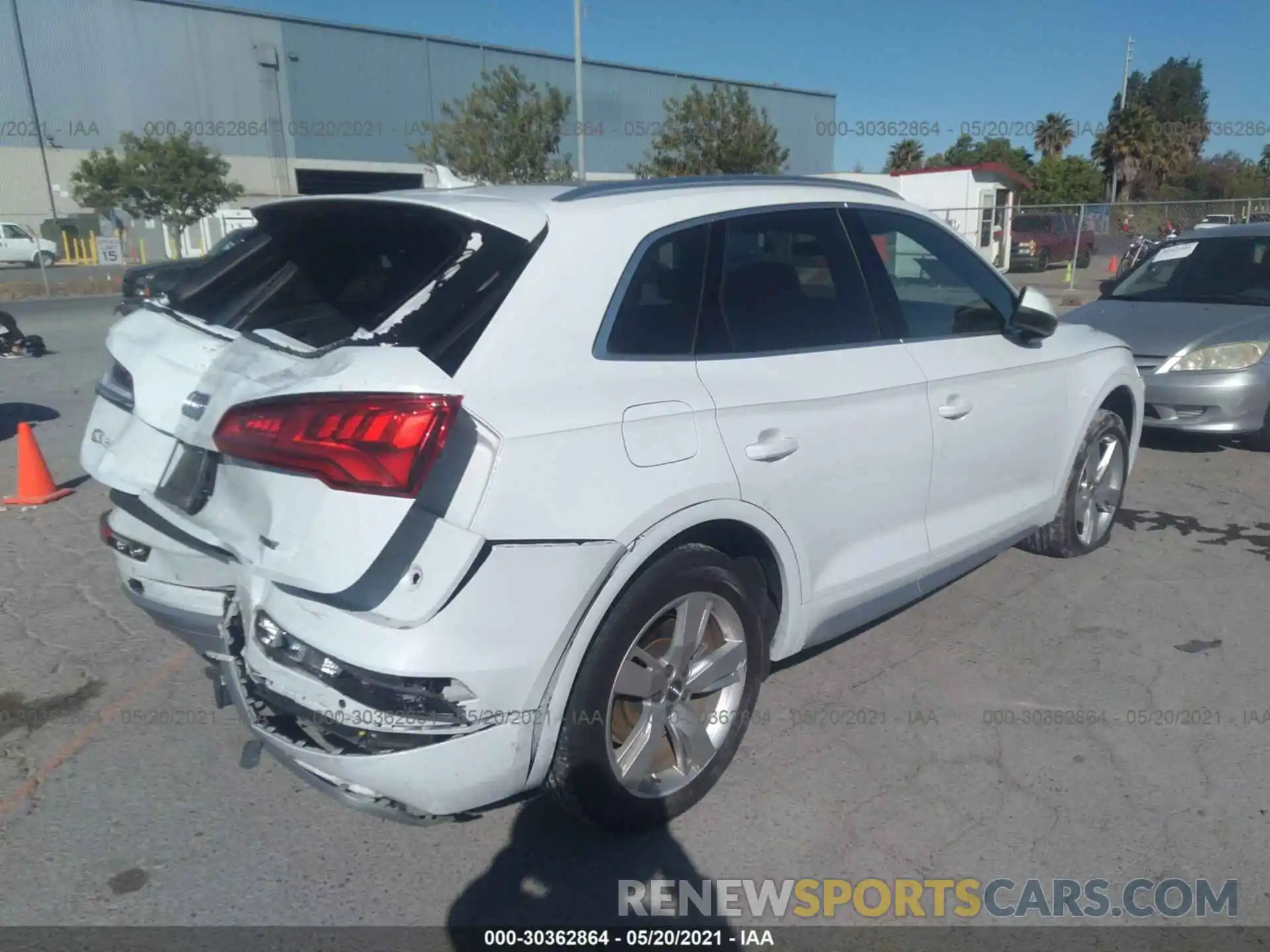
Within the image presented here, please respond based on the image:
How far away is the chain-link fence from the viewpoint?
83.2 ft

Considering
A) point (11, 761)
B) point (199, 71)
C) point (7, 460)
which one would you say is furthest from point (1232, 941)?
point (199, 71)

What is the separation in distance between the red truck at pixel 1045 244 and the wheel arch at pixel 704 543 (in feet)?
98.4

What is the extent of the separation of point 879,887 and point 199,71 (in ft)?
161

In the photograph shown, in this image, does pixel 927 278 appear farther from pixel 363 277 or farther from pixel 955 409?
pixel 363 277

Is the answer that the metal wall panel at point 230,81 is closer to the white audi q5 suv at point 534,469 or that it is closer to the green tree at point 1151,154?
the green tree at point 1151,154

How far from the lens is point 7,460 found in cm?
697

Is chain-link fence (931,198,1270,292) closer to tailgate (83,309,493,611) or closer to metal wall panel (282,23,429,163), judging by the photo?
tailgate (83,309,493,611)

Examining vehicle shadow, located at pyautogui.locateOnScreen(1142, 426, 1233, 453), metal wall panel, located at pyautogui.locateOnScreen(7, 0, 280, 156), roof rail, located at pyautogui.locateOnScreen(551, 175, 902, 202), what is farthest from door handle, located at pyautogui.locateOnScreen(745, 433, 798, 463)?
metal wall panel, located at pyautogui.locateOnScreen(7, 0, 280, 156)

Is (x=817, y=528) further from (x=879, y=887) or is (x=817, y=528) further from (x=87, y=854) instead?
(x=87, y=854)

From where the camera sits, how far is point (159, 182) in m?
35.1

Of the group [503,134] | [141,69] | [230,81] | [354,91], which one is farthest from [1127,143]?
[141,69]

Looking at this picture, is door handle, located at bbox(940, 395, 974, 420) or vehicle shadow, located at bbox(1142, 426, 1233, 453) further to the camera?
vehicle shadow, located at bbox(1142, 426, 1233, 453)

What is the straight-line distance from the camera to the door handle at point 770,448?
2.90m

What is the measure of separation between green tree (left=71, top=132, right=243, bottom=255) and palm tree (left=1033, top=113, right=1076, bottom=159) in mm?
51130
